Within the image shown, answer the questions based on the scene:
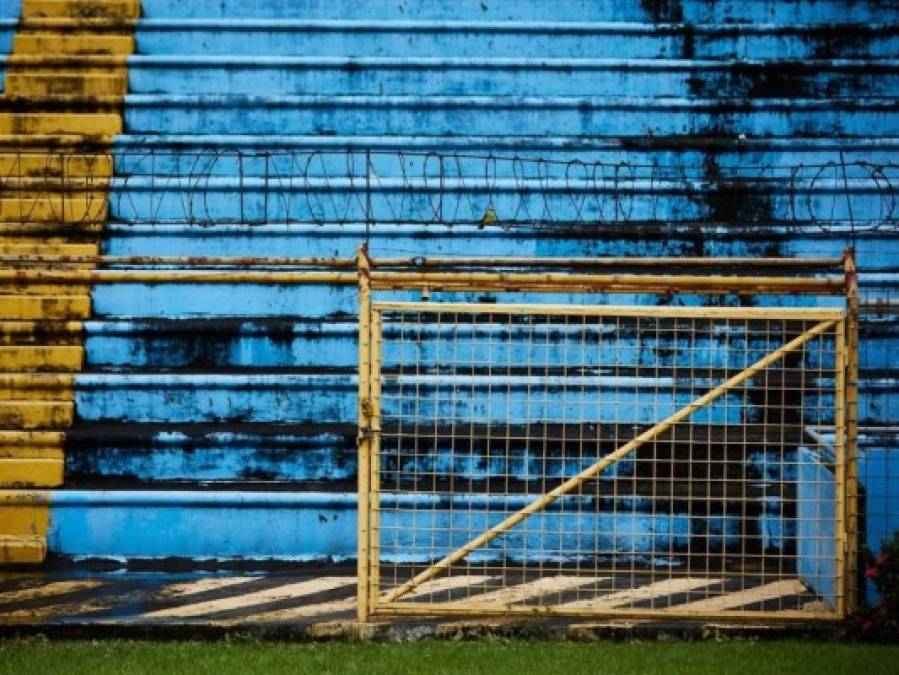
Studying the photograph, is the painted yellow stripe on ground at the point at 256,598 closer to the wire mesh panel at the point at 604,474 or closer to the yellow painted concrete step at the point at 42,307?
the wire mesh panel at the point at 604,474

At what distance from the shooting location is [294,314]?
9.88 metres

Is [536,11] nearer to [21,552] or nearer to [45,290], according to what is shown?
[45,290]

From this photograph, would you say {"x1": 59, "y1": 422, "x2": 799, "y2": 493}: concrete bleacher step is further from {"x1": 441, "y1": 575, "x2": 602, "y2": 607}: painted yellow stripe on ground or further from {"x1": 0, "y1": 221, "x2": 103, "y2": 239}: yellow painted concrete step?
{"x1": 0, "y1": 221, "x2": 103, "y2": 239}: yellow painted concrete step

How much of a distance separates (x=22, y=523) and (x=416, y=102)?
4.46 meters

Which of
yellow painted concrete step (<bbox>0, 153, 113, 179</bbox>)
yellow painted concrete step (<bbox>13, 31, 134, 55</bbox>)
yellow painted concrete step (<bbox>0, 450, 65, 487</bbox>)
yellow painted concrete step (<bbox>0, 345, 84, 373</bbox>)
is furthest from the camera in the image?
yellow painted concrete step (<bbox>13, 31, 134, 55</bbox>)

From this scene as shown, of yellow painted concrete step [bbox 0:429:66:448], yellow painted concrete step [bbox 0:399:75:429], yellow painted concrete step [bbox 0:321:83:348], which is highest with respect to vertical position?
yellow painted concrete step [bbox 0:321:83:348]

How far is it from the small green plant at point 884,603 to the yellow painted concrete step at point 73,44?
24.6 feet

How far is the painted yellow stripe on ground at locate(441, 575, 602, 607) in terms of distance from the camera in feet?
23.9

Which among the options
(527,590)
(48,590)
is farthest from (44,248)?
(527,590)

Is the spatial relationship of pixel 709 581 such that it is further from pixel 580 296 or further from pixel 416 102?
pixel 416 102

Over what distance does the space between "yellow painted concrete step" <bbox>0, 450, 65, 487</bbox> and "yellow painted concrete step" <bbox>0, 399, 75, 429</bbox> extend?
1.10 feet

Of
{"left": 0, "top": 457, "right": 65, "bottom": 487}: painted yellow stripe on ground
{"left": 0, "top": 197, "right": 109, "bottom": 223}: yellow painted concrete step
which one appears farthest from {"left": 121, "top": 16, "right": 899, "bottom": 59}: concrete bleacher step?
{"left": 0, "top": 457, "right": 65, "bottom": 487}: painted yellow stripe on ground

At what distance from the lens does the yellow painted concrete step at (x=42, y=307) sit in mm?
9781

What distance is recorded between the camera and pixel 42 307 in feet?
32.2
